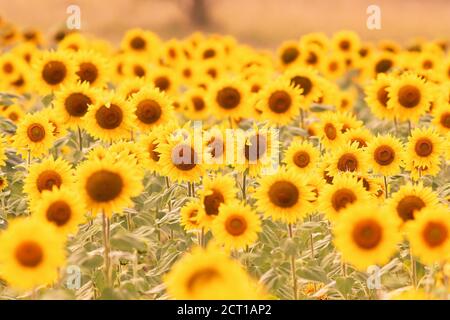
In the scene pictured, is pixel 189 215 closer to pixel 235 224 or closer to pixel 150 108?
pixel 235 224

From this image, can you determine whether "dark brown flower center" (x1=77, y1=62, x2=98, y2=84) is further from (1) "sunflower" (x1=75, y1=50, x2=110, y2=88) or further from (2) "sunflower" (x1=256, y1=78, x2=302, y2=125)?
(2) "sunflower" (x1=256, y1=78, x2=302, y2=125)

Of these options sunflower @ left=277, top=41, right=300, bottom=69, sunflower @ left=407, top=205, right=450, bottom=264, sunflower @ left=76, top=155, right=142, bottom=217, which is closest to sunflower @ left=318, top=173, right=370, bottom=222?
sunflower @ left=407, top=205, right=450, bottom=264

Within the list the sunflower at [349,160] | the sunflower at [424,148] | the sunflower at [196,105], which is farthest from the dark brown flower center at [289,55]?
the sunflower at [349,160]

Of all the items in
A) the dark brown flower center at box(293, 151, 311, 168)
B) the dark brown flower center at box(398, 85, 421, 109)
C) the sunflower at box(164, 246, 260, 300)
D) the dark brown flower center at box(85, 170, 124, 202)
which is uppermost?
the dark brown flower center at box(398, 85, 421, 109)

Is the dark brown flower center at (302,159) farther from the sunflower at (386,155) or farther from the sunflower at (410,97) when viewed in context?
the sunflower at (410,97)
